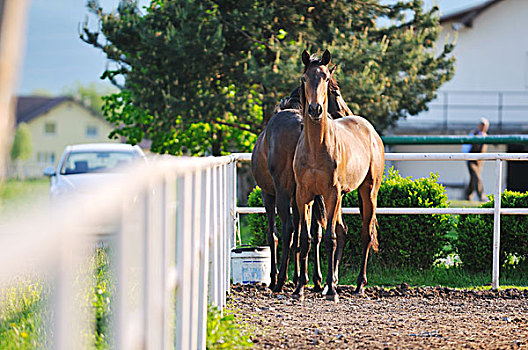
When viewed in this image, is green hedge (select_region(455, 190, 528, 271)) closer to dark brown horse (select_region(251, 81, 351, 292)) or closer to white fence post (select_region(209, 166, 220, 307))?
dark brown horse (select_region(251, 81, 351, 292))

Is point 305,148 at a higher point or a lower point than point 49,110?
lower

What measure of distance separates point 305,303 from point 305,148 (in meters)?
1.43

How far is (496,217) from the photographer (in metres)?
8.04

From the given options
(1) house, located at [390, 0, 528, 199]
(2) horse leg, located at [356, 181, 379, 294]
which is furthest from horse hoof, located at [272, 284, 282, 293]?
(1) house, located at [390, 0, 528, 199]

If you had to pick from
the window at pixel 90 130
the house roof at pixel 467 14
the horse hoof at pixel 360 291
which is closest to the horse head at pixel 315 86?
the horse hoof at pixel 360 291

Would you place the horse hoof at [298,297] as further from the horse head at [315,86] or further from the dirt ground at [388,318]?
the horse head at [315,86]

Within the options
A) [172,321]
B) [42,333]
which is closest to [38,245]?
[42,333]

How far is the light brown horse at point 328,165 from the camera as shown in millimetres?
6701

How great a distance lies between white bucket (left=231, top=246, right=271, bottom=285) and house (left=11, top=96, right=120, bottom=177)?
3763 inches

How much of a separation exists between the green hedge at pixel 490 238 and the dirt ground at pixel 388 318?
3.62ft

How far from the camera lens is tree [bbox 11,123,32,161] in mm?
110719

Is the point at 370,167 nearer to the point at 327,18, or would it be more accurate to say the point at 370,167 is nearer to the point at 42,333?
the point at 42,333

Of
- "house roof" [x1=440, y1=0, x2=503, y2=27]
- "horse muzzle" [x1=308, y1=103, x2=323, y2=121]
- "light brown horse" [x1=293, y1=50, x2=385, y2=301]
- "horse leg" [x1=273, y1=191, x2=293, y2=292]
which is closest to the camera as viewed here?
"horse muzzle" [x1=308, y1=103, x2=323, y2=121]

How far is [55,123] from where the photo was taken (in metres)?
105
